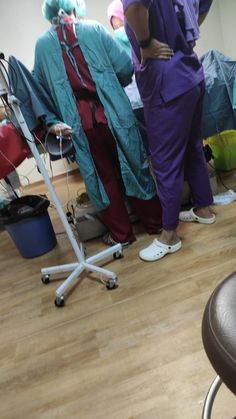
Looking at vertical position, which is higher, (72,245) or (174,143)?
(174,143)

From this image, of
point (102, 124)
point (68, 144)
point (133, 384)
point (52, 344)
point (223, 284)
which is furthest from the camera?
point (102, 124)

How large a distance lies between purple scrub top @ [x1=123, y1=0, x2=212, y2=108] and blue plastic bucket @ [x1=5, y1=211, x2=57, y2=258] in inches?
37.7

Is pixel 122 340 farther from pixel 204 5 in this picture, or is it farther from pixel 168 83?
pixel 204 5

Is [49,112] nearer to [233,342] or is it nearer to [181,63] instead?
[181,63]

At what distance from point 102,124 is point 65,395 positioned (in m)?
1.19

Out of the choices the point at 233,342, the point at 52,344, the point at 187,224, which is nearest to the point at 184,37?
the point at 187,224

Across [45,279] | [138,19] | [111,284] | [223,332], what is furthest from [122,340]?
[138,19]

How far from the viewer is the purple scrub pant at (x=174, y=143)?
145 cm

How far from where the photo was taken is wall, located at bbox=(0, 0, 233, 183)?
320 cm

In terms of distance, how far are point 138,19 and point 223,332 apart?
1.17m

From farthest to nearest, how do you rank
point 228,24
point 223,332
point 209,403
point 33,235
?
point 228,24, point 33,235, point 209,403, point 223,332

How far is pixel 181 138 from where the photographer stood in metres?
1.50

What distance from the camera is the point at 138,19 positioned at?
124 centimetres

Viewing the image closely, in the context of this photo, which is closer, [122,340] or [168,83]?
[122,340]
